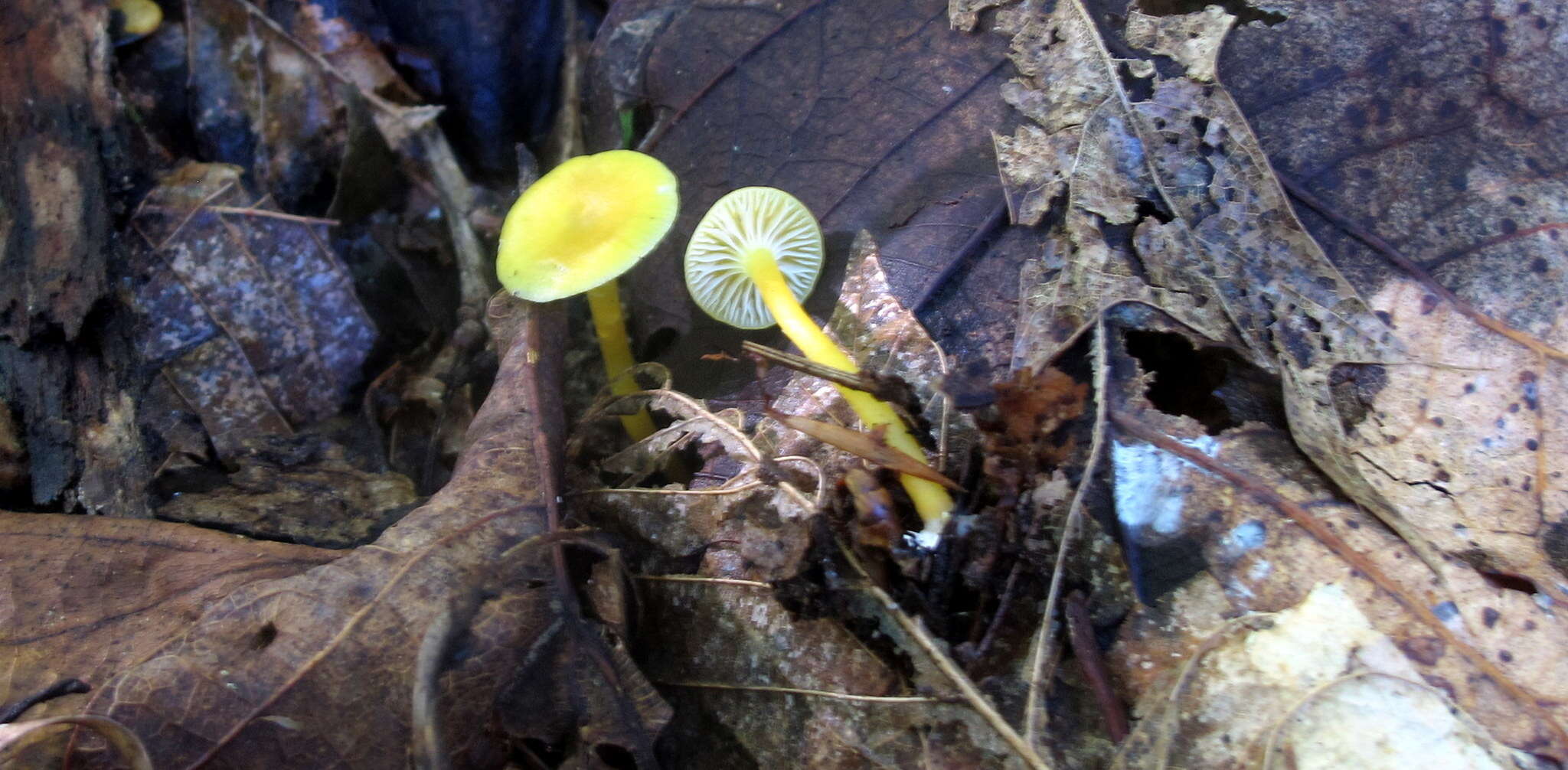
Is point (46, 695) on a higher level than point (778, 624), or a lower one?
higher

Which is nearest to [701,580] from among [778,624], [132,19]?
[778,624]

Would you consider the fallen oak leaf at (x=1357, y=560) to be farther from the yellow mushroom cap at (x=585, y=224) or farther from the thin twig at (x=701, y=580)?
the yellow mushroom cap at (x=585, y=224)

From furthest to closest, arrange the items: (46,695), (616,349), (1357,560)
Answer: (616,349) → (46,695) → (1357,560)

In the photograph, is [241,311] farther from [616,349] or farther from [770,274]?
[770,274]

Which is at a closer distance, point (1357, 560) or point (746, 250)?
point (1357, 560)

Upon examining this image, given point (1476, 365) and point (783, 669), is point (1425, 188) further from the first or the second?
point (783, 669)

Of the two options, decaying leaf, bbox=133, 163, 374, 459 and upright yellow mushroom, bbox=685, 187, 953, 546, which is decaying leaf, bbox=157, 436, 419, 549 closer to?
decaying leaf, bbox=133, 163, 374, 459

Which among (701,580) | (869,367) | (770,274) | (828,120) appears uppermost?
(828,120)
